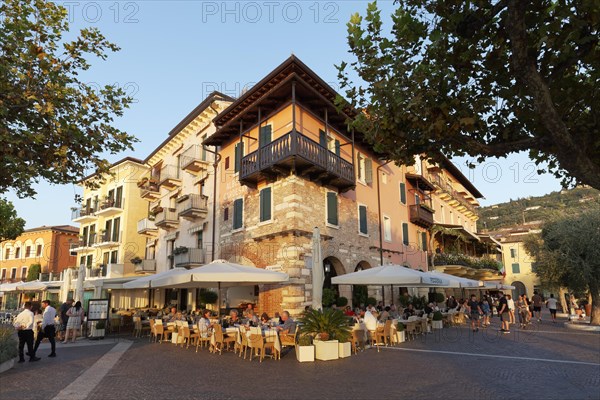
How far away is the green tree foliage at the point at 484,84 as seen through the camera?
553cm

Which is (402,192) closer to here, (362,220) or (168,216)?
(362,220)

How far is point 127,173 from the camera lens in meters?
35.0

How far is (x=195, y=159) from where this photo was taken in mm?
23906

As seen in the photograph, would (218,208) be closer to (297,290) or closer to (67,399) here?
(297,290)

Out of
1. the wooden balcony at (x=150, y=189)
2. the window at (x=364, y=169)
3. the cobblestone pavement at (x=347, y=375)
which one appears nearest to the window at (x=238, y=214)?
the window at (x=364, y=169)

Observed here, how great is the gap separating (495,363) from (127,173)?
32179 mm

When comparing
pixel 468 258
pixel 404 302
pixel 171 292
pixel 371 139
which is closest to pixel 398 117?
pixel 371 139

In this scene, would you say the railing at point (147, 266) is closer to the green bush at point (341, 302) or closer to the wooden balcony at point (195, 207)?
the wooden balcony at point (195, 207)

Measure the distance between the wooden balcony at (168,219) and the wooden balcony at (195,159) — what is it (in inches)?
141

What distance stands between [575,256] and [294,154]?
47.8ft

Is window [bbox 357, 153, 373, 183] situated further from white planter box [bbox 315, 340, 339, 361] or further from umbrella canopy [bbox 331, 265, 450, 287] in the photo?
white planter box [bbox 315, 340, 339, 361]

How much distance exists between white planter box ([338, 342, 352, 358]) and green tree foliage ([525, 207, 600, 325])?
14341mm

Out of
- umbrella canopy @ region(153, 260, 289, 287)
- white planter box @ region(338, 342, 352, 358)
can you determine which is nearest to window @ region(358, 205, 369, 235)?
umbrella canopy @ region(153, 260, 289, 287)

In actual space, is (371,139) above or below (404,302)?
above
